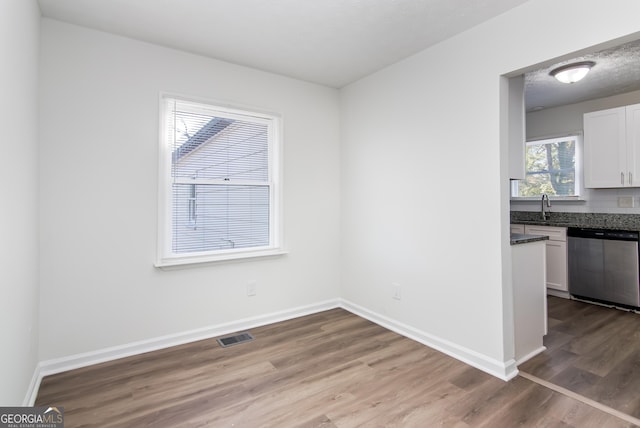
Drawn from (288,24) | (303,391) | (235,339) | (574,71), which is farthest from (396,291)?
(574,71)

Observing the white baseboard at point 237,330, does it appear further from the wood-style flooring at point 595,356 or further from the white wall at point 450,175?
the wood-style flooring at point 595,356

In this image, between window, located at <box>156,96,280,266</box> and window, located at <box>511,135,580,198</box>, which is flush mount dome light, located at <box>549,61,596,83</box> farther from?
window, located at <box>156,96,280,266</box>

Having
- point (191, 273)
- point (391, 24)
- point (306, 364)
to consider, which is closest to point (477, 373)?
→ point (306, 364)

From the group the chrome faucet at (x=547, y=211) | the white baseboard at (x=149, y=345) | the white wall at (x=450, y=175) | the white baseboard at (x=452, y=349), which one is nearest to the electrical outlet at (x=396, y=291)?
the white wall at (x=450, y=175)

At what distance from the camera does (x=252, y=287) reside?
331 cm

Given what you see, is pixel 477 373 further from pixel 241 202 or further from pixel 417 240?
pixel 241 202

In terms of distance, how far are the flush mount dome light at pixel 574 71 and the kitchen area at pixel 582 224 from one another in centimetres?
2

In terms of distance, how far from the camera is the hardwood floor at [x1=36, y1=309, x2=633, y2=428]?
1896 mm

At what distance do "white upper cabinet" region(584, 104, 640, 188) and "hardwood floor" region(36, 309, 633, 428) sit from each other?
8.54 ft

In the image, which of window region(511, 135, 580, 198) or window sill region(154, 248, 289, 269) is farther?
window region(511, 135, 580, 198)

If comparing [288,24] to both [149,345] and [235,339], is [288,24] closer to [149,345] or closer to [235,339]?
[235,339]

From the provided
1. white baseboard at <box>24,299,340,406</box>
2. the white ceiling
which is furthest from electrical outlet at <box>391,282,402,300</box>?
the white ceiling

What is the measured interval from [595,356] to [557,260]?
1925 millimetres

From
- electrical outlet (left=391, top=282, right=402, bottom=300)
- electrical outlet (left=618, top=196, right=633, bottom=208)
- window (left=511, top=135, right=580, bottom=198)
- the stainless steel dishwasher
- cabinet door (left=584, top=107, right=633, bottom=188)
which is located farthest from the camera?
window (left=511, top=135, right=580, bottom=198)
